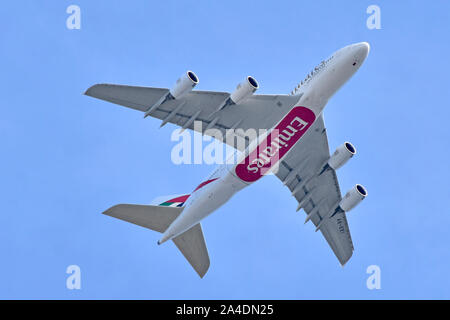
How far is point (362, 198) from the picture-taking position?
57.2 metres

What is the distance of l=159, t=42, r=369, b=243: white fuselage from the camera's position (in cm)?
4969

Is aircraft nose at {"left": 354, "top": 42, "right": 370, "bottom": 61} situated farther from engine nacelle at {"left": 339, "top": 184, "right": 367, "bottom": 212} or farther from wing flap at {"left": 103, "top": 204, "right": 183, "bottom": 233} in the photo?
wing flap at {"left": 103, "top": 204, "right": 183, "bottom": 233}

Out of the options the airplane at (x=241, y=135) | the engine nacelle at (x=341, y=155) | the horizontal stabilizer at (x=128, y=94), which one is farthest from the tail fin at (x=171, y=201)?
the engine nacelle at (x=341, y=155)

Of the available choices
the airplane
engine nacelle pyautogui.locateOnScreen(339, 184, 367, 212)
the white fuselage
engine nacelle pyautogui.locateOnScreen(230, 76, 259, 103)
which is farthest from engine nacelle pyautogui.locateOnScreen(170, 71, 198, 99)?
engine nacelle pyautogui.locateOnScreen(339, 184, 367, 212)

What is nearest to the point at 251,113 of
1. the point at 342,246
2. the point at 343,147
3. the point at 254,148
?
the point at 254,148

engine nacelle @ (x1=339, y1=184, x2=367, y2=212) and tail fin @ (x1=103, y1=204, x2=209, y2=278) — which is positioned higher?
engine nacelle @ (x1=339, y1=184, x2=367, y2=212)

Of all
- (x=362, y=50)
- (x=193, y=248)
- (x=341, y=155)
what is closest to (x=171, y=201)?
(x=193, y=248)

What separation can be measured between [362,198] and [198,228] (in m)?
12.9

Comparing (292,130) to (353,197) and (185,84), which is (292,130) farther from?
(353,197)

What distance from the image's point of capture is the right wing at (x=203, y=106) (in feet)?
169

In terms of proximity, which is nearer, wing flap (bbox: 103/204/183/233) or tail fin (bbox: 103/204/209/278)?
tail fin (bbox: 103/204/209/278)

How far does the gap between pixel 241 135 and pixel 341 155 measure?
7.64 meters

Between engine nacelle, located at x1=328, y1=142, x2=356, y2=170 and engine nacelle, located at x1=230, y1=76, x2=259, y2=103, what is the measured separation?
9.16m

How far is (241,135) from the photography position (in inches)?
2176
